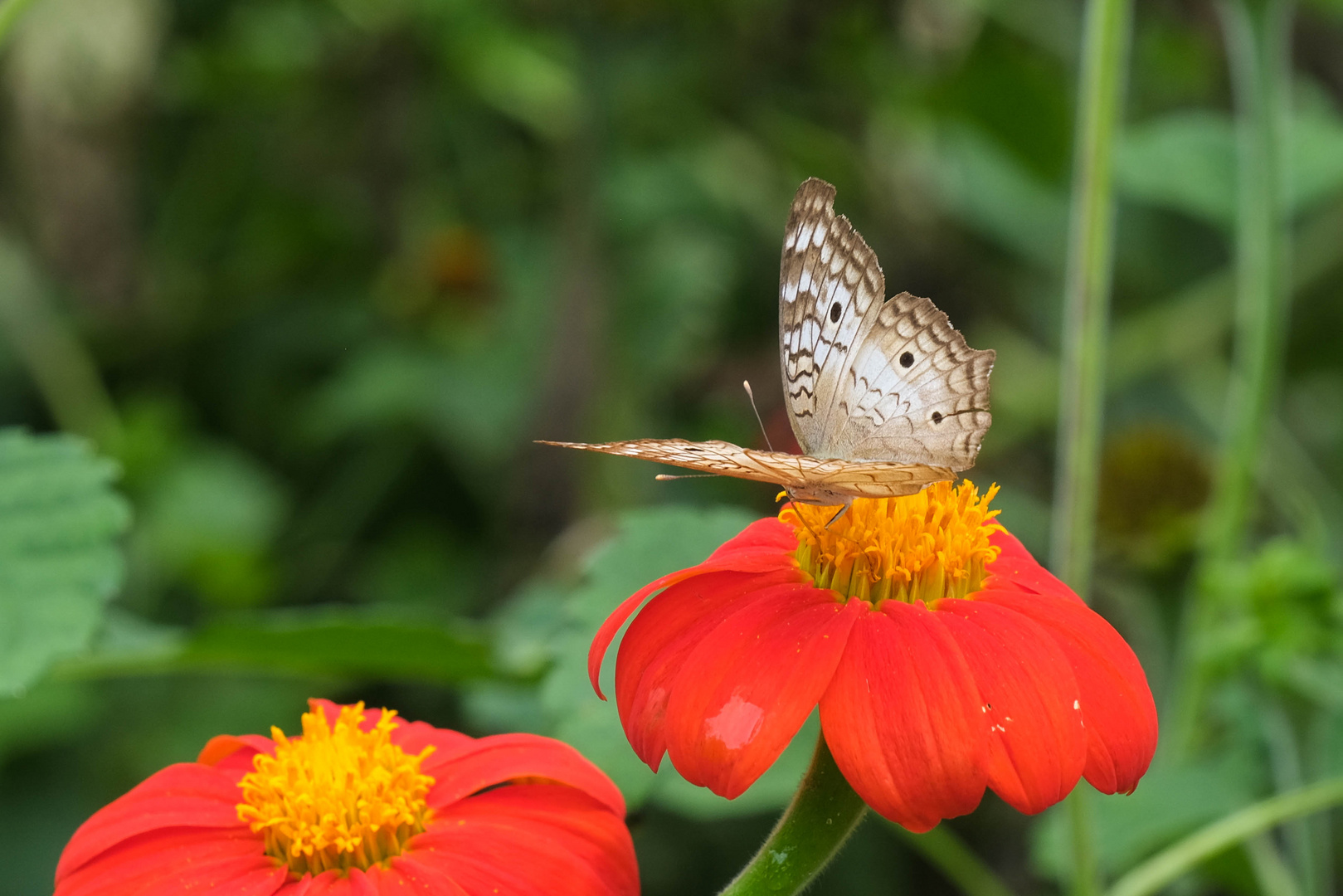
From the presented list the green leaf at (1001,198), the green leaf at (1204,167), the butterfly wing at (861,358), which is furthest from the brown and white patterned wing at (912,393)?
the green leaf at (1001,198)

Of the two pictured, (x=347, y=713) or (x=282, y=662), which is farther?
(x=282, y=662)

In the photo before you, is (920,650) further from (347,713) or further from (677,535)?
(677,535)

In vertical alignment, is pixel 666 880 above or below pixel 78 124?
below

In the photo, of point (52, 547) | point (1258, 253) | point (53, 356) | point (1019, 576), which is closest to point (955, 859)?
point (1019, 576)

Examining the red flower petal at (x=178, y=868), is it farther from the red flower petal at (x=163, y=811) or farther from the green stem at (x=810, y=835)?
the green stem at (x=810, y=835)

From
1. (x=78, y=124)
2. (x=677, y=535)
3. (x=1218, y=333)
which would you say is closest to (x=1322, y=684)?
(x=677, y=535)

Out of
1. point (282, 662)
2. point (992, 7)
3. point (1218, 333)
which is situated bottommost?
point (282, 662)
